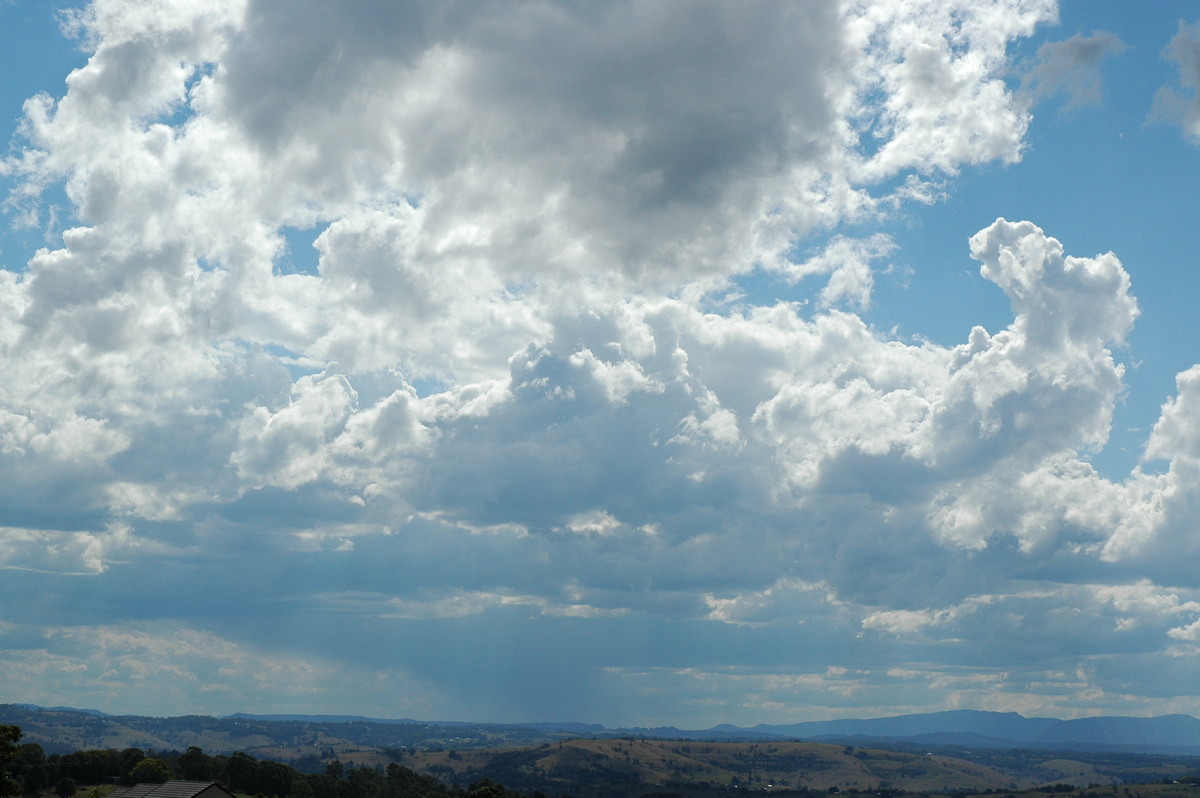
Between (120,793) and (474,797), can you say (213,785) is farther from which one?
(474,797)

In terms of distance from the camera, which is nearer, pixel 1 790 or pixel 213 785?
pixel 1 790

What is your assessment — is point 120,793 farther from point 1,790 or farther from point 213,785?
point 1,790

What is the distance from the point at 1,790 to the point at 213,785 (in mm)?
49503

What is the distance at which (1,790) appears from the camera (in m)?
99.8

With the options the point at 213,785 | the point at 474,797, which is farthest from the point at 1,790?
the point at 474,797

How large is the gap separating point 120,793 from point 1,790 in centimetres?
5762

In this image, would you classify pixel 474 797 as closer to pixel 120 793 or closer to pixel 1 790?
pixel 120 793

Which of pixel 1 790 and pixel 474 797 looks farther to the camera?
pixel 474 797

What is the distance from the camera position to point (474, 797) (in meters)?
191

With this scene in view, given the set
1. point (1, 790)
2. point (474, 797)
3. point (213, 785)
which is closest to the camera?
point (1, 790)

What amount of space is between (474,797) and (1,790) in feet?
337

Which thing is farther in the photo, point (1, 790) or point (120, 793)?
point (120, 793)

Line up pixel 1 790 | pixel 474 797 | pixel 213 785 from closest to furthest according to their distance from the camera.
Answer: pixel 1 790
pixel 213 785
pixel 474 797

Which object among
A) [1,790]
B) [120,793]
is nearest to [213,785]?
[120,793]
